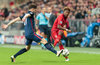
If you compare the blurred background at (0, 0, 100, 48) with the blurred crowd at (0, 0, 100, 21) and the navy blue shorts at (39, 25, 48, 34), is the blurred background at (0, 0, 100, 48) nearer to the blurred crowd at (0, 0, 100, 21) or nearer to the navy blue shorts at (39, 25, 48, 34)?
the blurred crowd at (0, 0, 100, 21)

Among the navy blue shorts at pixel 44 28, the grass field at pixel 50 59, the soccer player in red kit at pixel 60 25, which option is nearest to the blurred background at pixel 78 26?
the navy blue shorts at pixel 44 28

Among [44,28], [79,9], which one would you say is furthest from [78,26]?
[44,28]

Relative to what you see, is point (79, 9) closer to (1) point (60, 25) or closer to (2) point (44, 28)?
(2) point (44, 28)

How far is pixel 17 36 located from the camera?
26062 mm

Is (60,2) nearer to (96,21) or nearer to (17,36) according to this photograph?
(17,36)

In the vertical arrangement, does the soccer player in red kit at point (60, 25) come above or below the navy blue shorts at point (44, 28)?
above

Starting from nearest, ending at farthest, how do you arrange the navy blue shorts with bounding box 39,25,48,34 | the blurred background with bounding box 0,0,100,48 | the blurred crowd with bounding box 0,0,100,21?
the navy blue shorts with bounding box 39,25,48,34, the blurred background with bounding box 0,0,100,48, the blurred crowd with bounding box 0,0,100,21

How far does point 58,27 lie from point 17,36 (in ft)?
40.7

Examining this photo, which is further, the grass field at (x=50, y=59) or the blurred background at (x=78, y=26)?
the blurred background at (x=78, y=26)

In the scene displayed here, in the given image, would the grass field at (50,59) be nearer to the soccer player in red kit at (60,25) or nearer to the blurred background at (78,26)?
the soccer player in red kit at (60,25)

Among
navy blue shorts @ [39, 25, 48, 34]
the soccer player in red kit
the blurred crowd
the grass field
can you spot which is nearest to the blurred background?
the blurred crowd

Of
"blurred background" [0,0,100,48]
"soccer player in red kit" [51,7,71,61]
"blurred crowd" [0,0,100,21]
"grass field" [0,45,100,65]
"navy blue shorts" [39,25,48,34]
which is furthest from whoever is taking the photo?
"blurred crowd" [0,0,100,21]

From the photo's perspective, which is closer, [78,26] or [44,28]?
[44,28]

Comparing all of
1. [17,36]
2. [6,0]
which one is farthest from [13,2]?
[17,36]
